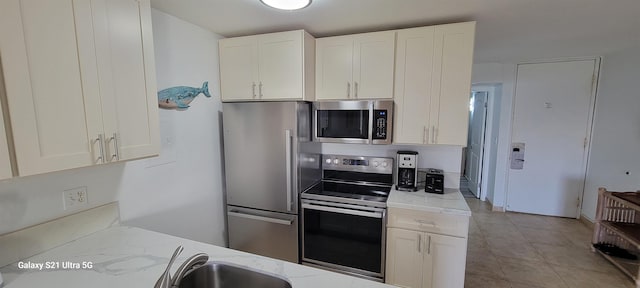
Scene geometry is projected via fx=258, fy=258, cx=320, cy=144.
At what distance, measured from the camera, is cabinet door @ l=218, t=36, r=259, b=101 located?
222 cm

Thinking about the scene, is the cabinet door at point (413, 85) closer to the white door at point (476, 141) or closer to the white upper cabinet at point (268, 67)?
the white upper cabinet at point (268, 67)

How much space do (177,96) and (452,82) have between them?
2095mm

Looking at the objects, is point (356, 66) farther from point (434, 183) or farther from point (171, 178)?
point (171, 178)

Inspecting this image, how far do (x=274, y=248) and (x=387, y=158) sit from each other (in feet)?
4.36

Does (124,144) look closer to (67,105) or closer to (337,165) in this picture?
(67,105)

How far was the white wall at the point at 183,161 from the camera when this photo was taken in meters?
1.77

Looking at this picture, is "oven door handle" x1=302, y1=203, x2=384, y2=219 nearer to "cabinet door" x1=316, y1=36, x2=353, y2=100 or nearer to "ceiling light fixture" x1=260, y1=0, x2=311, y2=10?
"cabinet door" x1=316, y1=36, x2=353, y2=100

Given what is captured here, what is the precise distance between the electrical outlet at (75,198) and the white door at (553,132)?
480cm

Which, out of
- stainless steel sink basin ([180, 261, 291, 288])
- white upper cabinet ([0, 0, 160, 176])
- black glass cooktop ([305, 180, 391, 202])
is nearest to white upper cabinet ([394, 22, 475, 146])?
black glass cooktop ([305, 180, 391, 202])

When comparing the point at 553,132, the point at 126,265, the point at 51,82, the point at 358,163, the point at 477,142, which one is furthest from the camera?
the point at 477,142

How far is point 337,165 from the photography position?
2.63m

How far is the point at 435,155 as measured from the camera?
2.42 metres

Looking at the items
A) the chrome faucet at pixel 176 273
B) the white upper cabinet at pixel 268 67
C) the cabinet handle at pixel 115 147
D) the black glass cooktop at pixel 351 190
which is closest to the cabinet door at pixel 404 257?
the black glass cooktop at pixel 351 190

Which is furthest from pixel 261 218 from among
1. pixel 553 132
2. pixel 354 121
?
pixel 553 132
